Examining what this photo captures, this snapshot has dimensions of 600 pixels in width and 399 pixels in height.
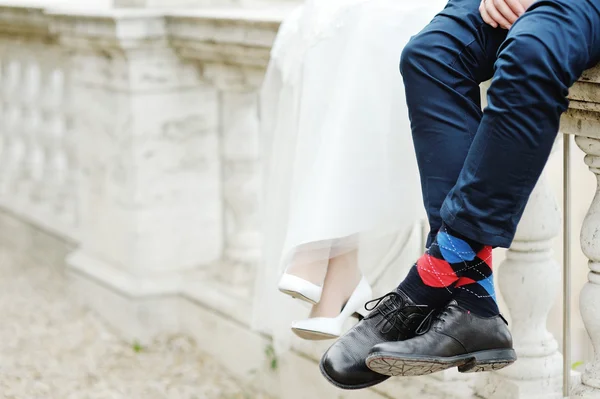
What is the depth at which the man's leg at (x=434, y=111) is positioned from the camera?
5.39 ft

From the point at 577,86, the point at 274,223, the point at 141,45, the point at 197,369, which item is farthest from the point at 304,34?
the point at 197,369

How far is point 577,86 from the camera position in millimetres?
1650

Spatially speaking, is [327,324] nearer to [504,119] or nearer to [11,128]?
[504,119]

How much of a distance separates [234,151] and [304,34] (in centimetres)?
111

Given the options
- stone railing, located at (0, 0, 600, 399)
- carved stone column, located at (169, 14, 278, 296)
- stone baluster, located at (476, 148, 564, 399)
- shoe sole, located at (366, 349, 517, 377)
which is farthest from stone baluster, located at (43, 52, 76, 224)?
shoe sole, located at (366, 349, 517, 377)

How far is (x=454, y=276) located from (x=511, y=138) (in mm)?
262

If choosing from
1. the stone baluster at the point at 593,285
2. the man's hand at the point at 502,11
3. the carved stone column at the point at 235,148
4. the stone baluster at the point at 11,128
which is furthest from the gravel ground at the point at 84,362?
the man's hand at the point at 502,11

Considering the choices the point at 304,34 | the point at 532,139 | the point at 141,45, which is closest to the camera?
the point at 532,139

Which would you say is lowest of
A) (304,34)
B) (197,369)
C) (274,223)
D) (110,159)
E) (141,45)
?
(197,369)

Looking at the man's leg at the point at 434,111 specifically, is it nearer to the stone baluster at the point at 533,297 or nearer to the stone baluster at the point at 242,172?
the stone baluster at the point at 533,297

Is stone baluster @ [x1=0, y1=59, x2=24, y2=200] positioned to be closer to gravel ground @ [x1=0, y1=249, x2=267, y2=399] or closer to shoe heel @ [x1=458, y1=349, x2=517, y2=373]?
gravel ground @ [x1=0, y1=249, x2=267, y2=399]

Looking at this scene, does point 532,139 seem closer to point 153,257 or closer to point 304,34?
point 304,34

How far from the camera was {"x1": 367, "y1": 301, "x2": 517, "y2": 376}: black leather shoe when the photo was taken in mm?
1561

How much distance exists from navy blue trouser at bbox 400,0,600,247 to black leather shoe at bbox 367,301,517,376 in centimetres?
16
